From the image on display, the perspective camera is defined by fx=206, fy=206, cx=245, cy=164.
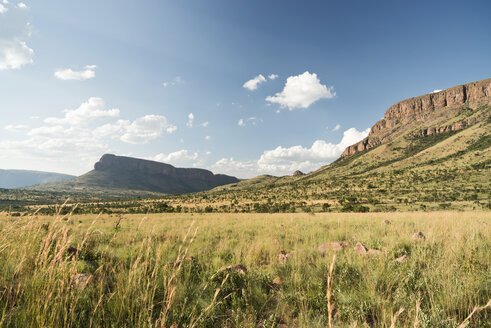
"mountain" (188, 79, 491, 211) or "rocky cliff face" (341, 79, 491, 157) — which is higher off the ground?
"rocky cliff face" (341, 79, 491, 157)

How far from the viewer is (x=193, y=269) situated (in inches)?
156

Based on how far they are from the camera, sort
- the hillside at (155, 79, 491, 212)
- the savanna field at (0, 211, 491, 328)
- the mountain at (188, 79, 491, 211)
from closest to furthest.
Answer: the savanna field at (0, 211, 491, 328) → the hillside at (155, 79, 491, 212) → the mountain at (188, 79, 491, 211)

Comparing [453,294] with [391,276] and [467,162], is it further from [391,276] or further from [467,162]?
[467,162]

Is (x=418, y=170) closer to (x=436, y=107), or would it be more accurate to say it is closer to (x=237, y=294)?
(x=237, y=294)

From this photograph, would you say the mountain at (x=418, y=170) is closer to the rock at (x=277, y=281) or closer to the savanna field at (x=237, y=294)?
the savanna field at (x=237, y=294)

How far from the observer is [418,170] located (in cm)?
7812

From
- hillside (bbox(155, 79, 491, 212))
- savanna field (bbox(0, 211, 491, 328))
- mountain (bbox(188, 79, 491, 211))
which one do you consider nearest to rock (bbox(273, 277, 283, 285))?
savanna field (bbox(0, 211, 491, 328))

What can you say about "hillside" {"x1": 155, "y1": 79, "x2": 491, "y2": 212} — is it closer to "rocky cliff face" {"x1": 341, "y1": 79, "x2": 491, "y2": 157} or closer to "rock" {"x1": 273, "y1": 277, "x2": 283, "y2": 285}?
"rocky cliff face" {"x1": 341, "y1": 79, "x2": 491, "y2": 157}

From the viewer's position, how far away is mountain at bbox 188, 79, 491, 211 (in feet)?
132

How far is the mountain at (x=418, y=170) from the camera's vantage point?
40309mm

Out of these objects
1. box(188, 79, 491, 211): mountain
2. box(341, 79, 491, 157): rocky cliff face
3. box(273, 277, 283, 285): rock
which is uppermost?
box(341, 79, 491, 157): rocky cliff face

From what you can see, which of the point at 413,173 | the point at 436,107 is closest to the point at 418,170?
the point at 413,173

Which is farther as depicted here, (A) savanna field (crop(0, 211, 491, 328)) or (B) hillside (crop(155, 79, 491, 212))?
(B) hillside (crop(155, 79, 491, 212))

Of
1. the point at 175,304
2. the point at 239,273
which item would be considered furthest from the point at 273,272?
the point at 175,304
